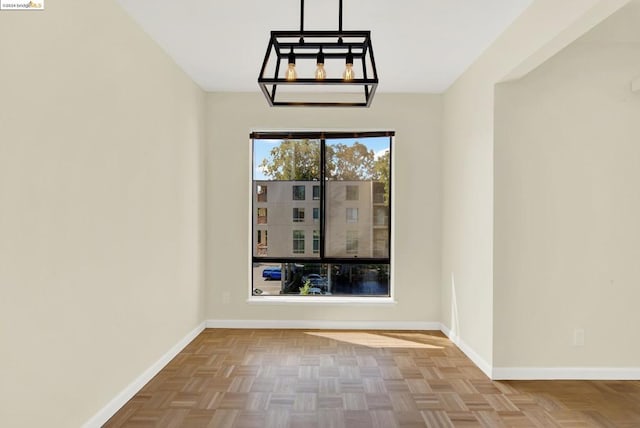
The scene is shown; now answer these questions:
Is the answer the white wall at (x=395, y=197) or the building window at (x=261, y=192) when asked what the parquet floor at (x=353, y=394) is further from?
the building window at (x=261, y=192)

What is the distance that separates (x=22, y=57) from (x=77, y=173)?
0.63 metres

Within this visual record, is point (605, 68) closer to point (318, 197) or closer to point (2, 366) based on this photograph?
point (318, 197)

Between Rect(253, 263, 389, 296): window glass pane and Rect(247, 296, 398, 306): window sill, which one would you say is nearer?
Rect(247, 296, 398, 306): window sill

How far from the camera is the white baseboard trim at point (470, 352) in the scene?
3.48 metres

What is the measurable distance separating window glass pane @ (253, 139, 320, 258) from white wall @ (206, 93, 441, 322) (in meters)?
0.20

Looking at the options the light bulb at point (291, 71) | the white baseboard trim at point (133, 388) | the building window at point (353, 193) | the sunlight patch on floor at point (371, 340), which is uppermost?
the light bulb at point (291, 71)

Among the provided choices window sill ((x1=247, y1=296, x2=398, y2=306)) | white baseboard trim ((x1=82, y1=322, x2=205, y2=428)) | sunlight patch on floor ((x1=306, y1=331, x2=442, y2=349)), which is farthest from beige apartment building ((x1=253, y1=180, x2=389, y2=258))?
white baseboard trim ((x1=82, y1=322, x2=205, y2=428))

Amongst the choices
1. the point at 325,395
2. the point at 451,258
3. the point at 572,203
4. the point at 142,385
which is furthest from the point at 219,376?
the point at 572,203

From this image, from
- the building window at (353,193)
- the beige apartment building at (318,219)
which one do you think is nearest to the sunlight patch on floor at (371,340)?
the beige apartment building at (318,219)

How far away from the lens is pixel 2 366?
6.03 ft

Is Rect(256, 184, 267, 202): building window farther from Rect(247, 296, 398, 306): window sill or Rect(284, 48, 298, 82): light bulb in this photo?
Rect(284, 48, 298, 82): light bulb

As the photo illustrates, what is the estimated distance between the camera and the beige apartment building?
5.10 m

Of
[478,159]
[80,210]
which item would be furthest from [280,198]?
[80,210]

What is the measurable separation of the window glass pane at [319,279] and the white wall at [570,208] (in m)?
1.88
